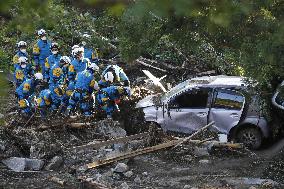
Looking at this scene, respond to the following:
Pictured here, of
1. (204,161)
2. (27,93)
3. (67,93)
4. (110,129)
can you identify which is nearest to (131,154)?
(204,161)

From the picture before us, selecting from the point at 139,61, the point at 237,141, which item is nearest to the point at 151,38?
the point at 237,141

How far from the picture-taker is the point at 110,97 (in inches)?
463

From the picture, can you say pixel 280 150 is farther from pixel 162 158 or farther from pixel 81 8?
pixel 81 8

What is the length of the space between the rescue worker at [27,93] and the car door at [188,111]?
369cm

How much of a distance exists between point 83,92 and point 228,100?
3.60 m

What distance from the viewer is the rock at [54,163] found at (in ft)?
31.9

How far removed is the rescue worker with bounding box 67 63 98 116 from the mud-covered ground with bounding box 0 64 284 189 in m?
0.49

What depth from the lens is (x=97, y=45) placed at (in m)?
15.5

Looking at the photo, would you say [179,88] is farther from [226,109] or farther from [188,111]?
[226,109]

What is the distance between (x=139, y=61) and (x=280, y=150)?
21.1 feet

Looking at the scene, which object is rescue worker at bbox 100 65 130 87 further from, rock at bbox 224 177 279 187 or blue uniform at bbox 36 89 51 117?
rock at bbox 224 177 279 187

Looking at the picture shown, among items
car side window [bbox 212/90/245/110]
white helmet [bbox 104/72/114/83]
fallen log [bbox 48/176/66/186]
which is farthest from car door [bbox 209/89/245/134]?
fallen log [bbox 48/176/66/186]

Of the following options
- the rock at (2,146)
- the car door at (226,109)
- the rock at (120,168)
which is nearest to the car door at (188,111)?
the car door at (226,109)

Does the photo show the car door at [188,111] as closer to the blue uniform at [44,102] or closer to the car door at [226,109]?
the car door at [226,109]
